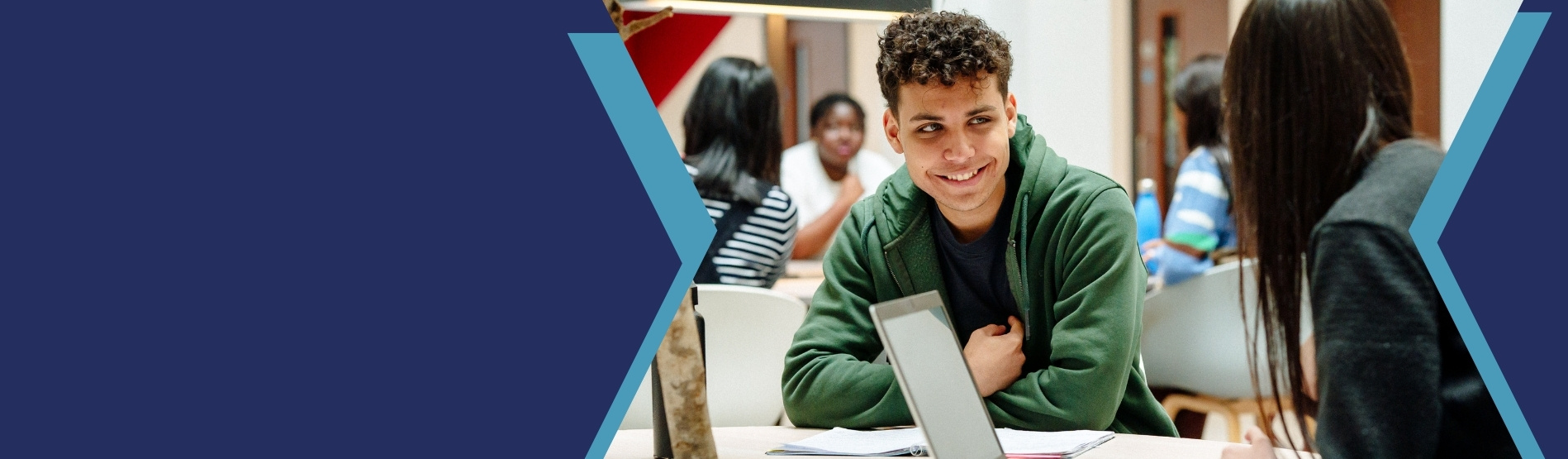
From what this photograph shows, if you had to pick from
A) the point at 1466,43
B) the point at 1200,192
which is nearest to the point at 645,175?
the point at 1466,43

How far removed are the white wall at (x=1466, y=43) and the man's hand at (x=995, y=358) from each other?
3.46 feet

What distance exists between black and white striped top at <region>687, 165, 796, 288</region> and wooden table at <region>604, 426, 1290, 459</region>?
1181 mm

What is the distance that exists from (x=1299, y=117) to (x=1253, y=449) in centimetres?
35

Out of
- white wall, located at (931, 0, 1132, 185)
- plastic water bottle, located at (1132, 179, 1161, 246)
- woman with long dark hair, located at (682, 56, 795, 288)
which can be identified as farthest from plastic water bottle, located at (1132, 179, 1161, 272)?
woman with long dark hair, located at (682, 56, 795, 288)

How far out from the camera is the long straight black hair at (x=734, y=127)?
2.97m

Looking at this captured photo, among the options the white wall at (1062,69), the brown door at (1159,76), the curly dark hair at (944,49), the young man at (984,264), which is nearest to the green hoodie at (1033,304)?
the young man at (984,264)

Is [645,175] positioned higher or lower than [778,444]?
higher

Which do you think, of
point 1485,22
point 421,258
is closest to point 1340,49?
point 421,258

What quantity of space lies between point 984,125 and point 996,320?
30 centimetres

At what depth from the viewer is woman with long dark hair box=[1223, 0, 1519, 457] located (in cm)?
118

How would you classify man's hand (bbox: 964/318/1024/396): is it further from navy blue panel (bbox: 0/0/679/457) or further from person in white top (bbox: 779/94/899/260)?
person in white top (bbox: 779/94/899/260)

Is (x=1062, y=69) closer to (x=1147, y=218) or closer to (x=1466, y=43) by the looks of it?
(x=1147, y=218)

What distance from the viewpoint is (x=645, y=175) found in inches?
49.1

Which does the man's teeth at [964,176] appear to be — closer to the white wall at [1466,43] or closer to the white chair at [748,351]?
the white chair at [748,351]
